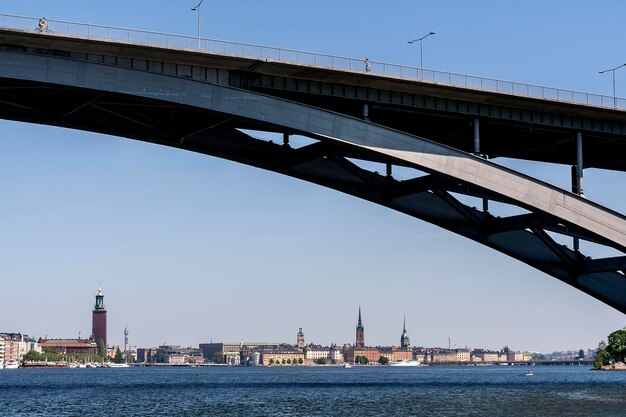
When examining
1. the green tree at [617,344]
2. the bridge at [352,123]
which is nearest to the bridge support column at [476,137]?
the bridge at [352,123]

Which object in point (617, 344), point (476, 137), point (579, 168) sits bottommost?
point (617, 344)

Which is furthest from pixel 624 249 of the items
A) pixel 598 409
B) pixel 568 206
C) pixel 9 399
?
pixel 9 399

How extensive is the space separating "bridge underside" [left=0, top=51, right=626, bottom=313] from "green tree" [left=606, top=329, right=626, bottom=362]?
297 feet

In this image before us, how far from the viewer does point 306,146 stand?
46000 mm

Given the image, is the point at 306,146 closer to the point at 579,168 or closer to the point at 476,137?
the point at 476,137

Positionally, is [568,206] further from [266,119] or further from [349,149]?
[266,119]

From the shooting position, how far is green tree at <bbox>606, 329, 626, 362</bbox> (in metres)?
140

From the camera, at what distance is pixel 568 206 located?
4559 cm

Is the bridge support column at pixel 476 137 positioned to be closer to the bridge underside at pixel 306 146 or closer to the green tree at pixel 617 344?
the bridge underside at pixel 306 146

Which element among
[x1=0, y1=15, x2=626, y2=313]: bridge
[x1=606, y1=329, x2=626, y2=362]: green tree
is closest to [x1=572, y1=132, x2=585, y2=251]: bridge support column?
[x1=0, y1=15, x2=626, y2=313]: bridge

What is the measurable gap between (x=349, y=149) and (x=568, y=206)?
1050cm

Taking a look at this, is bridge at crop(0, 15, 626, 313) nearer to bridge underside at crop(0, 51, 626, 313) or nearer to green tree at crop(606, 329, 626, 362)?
bridge underside at crop(0, 51, 626, 313)

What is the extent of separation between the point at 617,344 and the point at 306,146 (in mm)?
105530

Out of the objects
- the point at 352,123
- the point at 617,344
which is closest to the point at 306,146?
the point at 352,123
